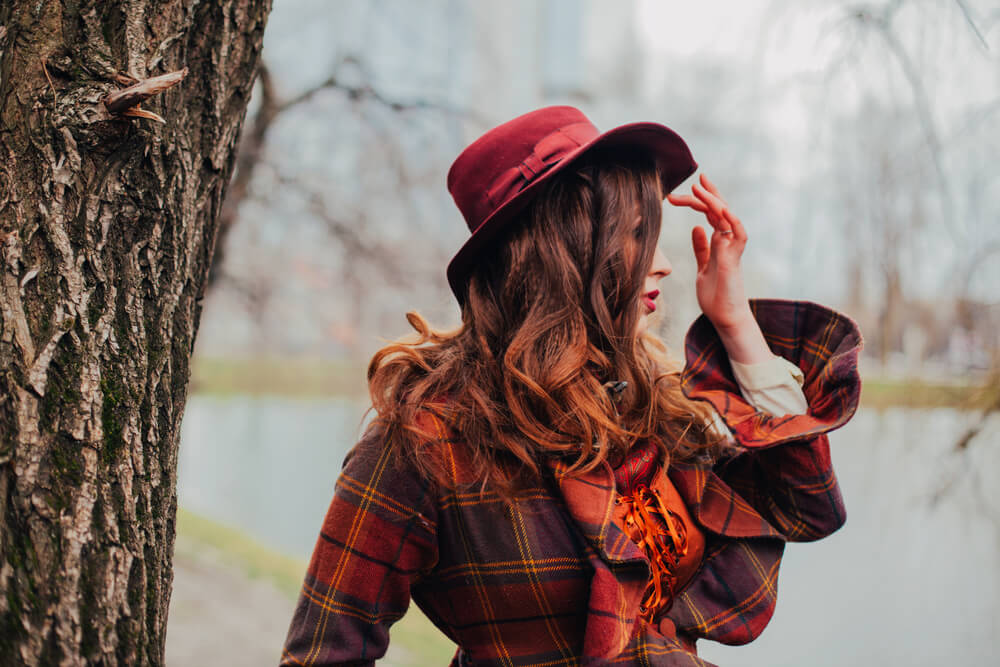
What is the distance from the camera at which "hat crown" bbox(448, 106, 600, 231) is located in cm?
139

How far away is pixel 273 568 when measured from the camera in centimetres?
747

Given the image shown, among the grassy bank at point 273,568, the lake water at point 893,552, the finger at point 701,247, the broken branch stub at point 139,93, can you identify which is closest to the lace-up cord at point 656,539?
the finger at point 701,247

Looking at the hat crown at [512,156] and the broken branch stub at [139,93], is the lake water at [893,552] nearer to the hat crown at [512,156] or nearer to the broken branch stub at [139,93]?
the hat crown at [512,156]

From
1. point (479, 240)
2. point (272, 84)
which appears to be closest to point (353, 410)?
point (272, 84)

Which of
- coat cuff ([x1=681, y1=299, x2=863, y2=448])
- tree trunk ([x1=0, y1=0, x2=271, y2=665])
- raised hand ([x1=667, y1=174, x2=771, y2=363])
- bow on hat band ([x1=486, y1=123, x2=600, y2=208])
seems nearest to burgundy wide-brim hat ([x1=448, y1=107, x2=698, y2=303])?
bow on hat band ([x1=486, y1=123, x2=600, y2=208])

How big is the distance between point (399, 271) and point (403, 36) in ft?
4.24

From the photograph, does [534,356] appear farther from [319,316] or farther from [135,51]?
[319,316]

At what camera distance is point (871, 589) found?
5879 millimetres

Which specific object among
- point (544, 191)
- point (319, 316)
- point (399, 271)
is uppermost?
point (544, 191)

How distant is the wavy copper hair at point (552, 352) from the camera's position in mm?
1321

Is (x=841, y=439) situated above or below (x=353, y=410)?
below

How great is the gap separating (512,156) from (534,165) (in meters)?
0.05

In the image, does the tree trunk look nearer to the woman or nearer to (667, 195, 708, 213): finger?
the woman

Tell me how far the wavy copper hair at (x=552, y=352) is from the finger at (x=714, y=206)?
0.10m
